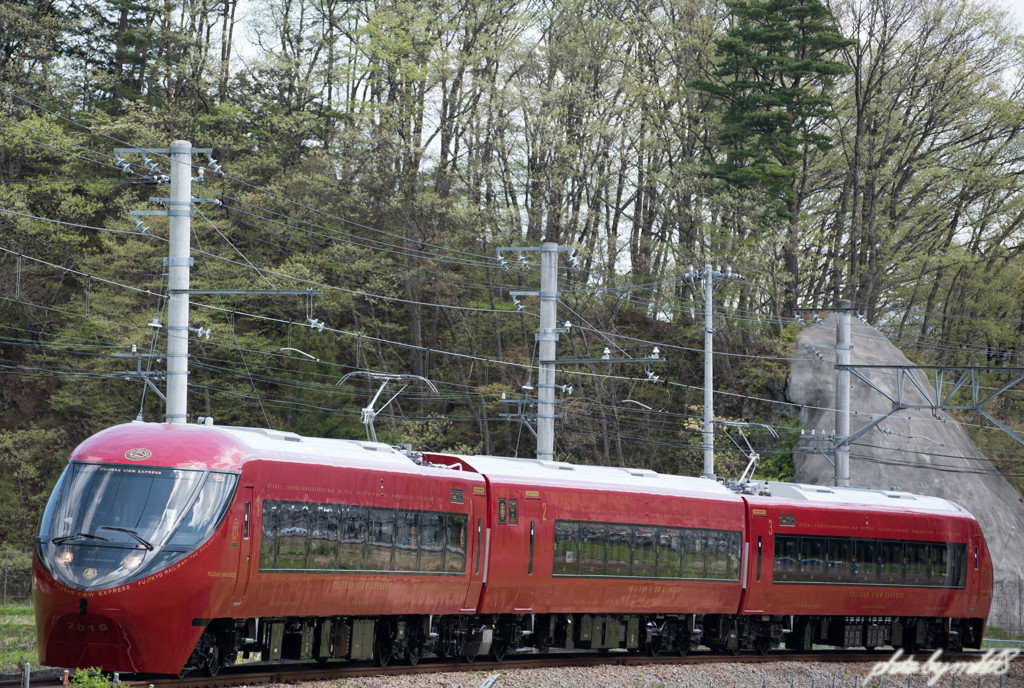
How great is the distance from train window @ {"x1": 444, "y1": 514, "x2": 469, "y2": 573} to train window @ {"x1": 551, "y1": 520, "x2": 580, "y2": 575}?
222 cm

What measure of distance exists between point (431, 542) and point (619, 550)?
468 centimetres

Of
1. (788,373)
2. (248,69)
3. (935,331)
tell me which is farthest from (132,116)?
(935,331)

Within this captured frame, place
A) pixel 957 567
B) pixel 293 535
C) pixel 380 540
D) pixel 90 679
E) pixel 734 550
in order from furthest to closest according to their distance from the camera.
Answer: pixel 957 567 → pixel 734 550 → pixel 380 540 → pixel 293 535 → pixel 90 679

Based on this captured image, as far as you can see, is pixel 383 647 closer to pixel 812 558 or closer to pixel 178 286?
pixel 178 286

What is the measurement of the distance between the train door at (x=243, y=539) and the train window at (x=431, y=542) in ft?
11.4

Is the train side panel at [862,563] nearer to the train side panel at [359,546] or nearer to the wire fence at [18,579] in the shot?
the train side panel at [359,546]

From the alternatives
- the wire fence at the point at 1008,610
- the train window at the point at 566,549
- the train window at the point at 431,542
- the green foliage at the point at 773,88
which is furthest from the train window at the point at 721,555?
the green foliage at the point at 773,88

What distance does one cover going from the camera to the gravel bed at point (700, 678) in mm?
16781

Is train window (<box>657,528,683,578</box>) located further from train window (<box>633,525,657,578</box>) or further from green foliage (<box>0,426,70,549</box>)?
green foliage (<box>0,426,70,549</box>)

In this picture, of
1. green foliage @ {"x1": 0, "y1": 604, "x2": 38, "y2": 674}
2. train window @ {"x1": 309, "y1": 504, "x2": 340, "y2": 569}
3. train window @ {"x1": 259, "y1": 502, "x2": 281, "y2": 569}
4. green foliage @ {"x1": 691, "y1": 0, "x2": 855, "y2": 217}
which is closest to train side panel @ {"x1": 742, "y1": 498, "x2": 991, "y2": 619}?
train window @ {"x1": 309, "y1": 504, "x2": 340, "y2": 569}

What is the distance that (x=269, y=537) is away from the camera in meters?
15.8

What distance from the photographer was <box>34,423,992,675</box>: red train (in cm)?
1443

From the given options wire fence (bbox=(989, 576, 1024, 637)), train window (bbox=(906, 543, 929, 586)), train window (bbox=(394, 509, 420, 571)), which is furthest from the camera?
wire fence (bbox=(989, 576, 1024, 637))

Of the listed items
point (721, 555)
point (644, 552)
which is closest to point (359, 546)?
point (644, 552)
